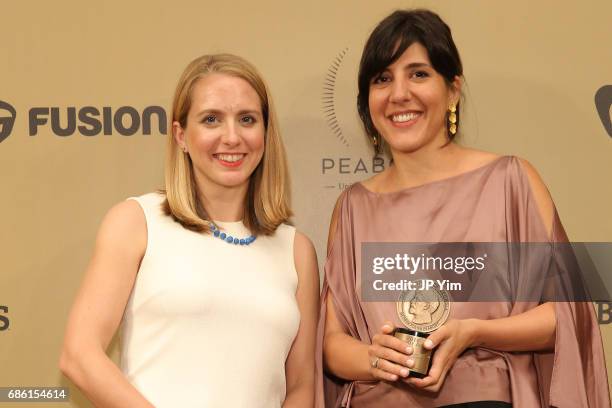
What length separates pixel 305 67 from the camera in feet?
7.14

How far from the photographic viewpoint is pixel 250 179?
1813mm

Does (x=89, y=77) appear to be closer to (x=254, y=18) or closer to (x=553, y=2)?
(x=254, y=18)

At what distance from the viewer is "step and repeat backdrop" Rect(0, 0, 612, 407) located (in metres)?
2.15

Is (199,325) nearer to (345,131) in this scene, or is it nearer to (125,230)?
(125,230)

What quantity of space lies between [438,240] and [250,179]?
0.44 m

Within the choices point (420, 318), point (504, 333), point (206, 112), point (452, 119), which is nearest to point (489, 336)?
point (504, 333)

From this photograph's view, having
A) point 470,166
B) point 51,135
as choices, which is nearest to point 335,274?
point 470,166

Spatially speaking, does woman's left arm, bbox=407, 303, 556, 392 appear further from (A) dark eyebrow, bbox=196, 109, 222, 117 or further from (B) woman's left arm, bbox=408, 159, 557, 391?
(A) dark eyebrow, bbox=196, 109, 222, 117

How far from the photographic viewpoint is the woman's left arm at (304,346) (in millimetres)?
1760

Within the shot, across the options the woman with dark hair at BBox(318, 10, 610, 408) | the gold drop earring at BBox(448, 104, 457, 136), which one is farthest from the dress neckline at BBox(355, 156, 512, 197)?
the gold drop earring at BBox(448, 104, 457, 136)

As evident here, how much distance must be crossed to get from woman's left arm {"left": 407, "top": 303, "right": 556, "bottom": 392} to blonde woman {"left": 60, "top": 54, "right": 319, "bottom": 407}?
0.33m

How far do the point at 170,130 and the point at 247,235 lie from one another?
0.28 meters

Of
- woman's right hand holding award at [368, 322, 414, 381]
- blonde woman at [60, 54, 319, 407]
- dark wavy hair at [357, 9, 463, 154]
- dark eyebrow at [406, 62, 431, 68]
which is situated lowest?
woman's right hand holding award at [368, 322, 414, 381]

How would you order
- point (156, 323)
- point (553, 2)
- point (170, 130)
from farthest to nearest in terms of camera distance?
point (553, 2) → point (170, 130) → point (156, 323)
